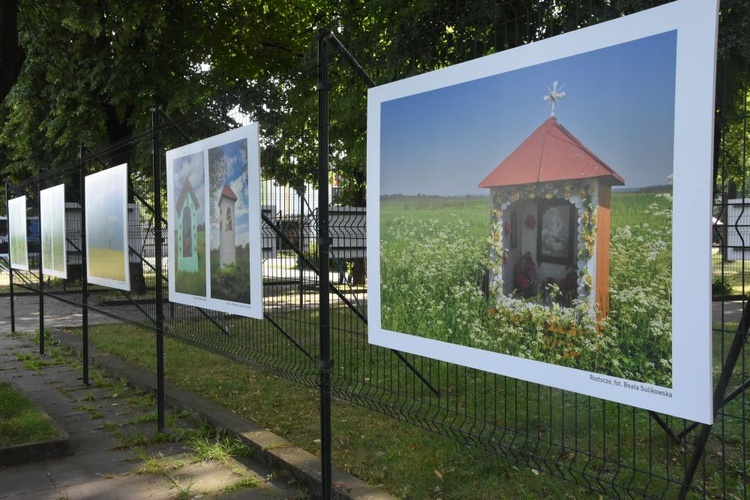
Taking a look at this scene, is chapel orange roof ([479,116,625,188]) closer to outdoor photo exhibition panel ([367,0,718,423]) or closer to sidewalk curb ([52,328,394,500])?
outdoor photo exhibition panel ([367,0,718,423])

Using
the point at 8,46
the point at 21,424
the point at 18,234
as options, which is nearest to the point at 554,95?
the point at 21,424

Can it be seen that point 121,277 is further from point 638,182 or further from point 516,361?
point 638,182

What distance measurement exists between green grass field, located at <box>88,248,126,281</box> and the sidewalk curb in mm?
1309

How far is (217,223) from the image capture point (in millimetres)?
5148

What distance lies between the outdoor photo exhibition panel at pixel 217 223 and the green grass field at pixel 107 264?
3.37 feet

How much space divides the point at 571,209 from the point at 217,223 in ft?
10.6

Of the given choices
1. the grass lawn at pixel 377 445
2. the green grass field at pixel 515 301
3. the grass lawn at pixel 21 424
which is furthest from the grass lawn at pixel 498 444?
the grass lawn at pixel 21 424

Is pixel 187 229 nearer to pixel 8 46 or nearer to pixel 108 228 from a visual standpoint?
pixel 108 228

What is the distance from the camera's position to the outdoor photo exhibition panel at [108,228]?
21.7ft

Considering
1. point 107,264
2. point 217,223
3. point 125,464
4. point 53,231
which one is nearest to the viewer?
point 217,223

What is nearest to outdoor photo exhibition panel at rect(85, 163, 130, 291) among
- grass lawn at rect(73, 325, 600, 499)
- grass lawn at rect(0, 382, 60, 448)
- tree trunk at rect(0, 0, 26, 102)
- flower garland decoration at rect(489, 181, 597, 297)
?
tree trunk at rect(0, 0, 26, 102)

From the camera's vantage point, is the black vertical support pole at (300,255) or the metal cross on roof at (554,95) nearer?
the metal cross on roof at (554,95)

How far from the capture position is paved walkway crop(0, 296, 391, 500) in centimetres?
462

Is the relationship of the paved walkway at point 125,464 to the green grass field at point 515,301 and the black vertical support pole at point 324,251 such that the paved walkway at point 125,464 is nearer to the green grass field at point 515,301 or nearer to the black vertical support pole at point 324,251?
the black vertical support pole at point 324,251
